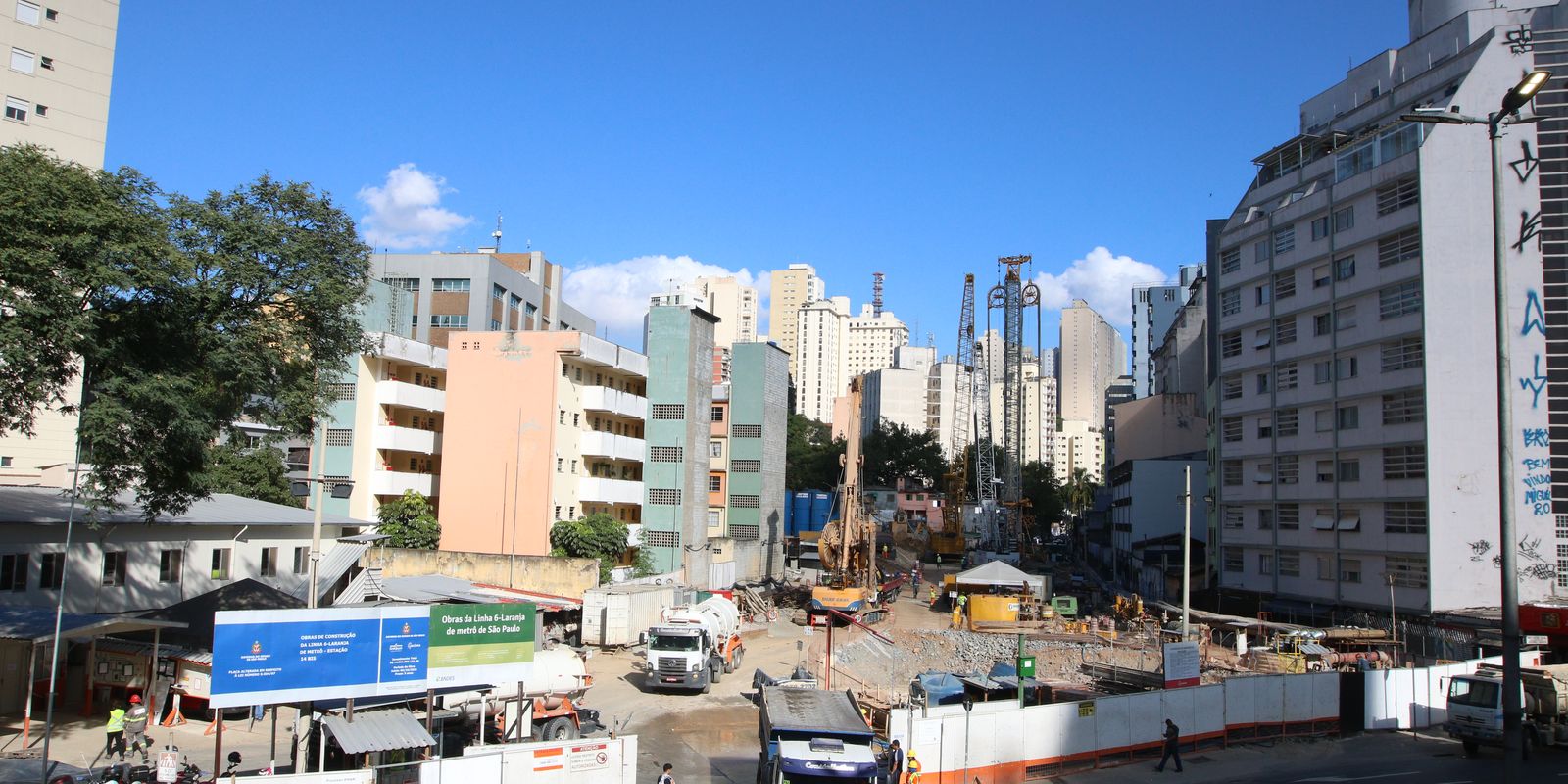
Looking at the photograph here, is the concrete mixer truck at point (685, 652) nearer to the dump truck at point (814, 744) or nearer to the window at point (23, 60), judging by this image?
the dump truck at point (814, 744)

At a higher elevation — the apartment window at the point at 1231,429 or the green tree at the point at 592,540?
the apartment window at the point at 1231,429

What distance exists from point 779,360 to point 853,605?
18376mm

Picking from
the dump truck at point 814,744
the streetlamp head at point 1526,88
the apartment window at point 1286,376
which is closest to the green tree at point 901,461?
Result: the apartment window at point 1286,376

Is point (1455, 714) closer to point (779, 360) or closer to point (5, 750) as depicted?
point (5, 750)

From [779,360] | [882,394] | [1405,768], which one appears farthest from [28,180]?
[882,394]

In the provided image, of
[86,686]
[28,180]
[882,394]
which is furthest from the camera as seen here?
[882,394]

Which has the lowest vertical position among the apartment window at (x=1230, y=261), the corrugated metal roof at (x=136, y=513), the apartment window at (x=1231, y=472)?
the corrugated metal roof at (x=136, y=513)

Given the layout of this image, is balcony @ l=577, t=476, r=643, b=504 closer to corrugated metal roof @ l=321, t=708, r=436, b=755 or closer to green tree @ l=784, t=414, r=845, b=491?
corrugated metal roof @ l=321, t=708, r=436, b=755

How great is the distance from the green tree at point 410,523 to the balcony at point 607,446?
7826mm

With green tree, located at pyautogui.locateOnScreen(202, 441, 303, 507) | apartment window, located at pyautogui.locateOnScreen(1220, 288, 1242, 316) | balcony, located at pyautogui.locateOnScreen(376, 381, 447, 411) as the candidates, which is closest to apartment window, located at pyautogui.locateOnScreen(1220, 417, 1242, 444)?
apartment window, located at pyautogui.locateOnScreen(1220, 288, 1242, 316)

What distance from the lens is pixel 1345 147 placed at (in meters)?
45.1

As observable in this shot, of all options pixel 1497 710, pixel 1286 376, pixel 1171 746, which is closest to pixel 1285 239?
pixel 1286 376

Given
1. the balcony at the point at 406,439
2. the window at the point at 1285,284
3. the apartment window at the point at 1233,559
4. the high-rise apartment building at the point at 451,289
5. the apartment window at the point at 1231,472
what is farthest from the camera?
the high-rise apartment building at the point at 451,289

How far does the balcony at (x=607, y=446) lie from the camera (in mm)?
49344
